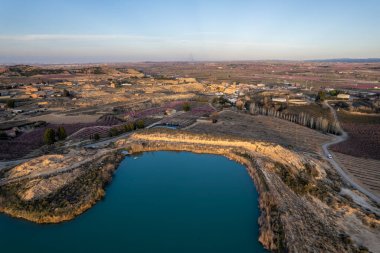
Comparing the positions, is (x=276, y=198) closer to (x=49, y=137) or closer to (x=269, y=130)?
(x=269, y=130)

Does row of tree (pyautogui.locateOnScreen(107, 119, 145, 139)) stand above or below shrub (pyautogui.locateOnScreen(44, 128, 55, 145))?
below

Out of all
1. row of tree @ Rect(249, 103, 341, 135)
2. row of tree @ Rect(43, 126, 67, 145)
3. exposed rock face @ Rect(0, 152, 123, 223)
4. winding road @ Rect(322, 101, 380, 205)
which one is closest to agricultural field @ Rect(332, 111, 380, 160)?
winding road @ Rect(322, 101, 380, 205)

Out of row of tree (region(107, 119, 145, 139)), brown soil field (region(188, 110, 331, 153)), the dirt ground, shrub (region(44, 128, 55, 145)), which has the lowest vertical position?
the dirt ground

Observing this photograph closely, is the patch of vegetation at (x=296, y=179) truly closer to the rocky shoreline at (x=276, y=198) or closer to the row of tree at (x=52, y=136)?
the rocky shoreline at (x=276, y=198)

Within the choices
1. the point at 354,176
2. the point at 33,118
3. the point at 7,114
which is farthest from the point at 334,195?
the point at 7,114

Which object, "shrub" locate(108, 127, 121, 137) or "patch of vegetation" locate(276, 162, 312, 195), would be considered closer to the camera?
Result: "patch of vegetation" locate(276, 162, 312, 195)

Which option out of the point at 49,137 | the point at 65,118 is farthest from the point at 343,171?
the point at 65,118

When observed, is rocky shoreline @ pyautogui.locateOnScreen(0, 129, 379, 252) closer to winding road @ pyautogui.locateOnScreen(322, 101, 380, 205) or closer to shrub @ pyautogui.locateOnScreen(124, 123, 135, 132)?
winding road @ pyautogui.locateOnScreen(322, 101, 380, 205)

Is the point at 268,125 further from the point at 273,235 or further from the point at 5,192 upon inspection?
the point at 5,192
